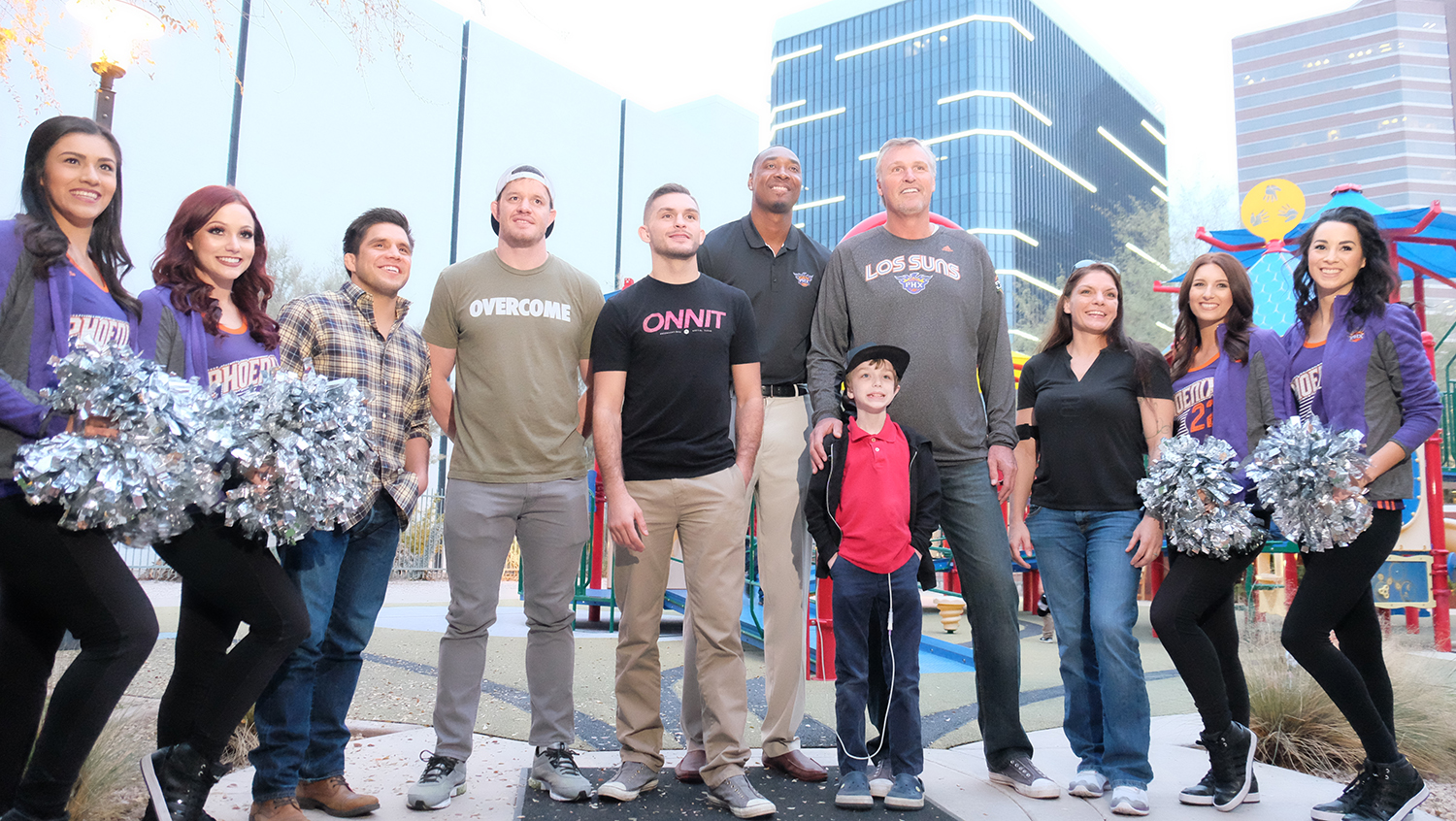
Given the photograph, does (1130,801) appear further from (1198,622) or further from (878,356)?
(878,356)

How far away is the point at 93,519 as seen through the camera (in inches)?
81.8

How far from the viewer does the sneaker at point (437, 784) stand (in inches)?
113

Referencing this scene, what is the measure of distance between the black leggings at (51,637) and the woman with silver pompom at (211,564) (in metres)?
0.17

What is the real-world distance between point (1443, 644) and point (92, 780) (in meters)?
8.39

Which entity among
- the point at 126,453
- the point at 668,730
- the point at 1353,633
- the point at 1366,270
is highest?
the point at 1366,270

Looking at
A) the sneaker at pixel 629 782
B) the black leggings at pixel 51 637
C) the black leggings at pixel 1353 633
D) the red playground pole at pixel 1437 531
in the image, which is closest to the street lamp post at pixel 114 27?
the black leggings at pixel 51 637

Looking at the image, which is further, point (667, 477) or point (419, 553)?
point (419, 553)

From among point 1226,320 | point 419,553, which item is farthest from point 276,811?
point 419,553

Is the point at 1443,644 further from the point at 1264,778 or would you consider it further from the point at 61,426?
the point at 61,426

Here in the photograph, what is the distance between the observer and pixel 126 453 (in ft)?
6.81

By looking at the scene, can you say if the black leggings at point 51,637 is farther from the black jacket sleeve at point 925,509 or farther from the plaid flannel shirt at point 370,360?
the black jacket sleeve at point 925,509

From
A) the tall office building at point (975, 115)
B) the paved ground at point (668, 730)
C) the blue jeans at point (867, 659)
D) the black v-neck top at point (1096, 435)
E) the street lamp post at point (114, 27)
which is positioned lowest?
the paved ground at point (668, 730)

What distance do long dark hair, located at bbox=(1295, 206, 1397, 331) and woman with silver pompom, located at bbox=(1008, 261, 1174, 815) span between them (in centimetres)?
61

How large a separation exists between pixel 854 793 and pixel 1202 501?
151cm
